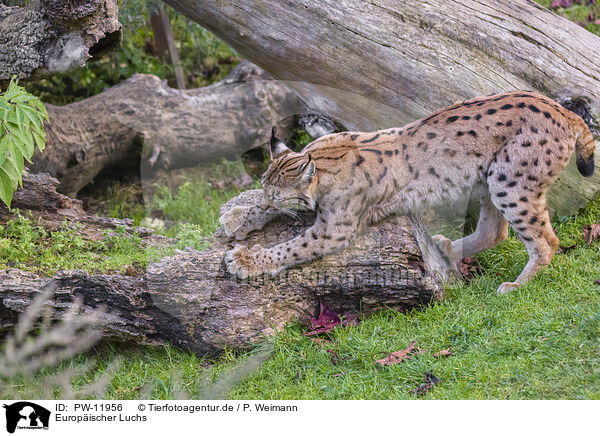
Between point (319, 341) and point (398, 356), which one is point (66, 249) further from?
point (398, 356)

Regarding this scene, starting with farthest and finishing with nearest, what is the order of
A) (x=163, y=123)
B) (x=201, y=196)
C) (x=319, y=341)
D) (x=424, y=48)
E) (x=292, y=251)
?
(x=163, y=123), (x=201, y=196), (x=424, y=48), (x=292, y=251), (x=319, y=341)

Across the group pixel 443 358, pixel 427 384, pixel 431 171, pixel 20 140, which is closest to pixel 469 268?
pixel 431 171

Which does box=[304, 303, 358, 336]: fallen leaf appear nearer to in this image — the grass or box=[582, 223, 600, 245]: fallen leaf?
the grass

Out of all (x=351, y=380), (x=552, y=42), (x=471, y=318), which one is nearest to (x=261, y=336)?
(x=351, y=380)

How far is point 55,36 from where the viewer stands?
611 centimetres

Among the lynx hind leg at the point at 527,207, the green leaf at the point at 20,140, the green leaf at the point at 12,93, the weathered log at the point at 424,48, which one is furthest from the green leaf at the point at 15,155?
the lynx hind leg at the point at 527,207

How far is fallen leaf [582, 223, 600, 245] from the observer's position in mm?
6569

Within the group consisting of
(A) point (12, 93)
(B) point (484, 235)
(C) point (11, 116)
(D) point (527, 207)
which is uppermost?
(D) point (527, 207)

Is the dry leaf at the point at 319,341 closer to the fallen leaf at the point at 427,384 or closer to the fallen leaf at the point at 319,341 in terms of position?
the fallen leaf at the point at 319,341

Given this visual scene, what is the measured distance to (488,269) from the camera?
6531mm

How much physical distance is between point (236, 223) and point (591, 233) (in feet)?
12.6

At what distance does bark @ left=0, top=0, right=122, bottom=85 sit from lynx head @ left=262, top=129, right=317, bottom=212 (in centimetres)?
223

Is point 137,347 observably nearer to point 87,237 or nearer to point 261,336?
point 261,336

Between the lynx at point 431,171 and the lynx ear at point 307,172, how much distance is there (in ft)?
0.15
